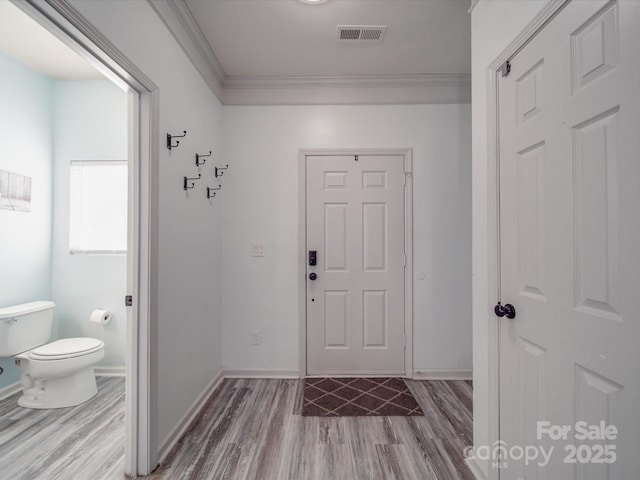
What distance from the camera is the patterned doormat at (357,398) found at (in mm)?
2225

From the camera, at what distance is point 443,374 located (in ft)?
9.16

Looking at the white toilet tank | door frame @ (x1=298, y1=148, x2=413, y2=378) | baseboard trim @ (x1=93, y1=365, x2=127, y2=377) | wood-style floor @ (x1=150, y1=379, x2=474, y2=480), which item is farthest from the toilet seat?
door frame @ (x1=298, y1=148, x2=413, y2=378)

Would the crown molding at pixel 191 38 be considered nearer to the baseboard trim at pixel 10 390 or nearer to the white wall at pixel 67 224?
the white wall at pixel 67 224

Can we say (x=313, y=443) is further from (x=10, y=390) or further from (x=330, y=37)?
(x=330, y=37)

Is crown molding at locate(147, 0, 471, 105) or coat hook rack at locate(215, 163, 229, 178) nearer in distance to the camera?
coat hook rack at locate(215, 163, 229, 178)

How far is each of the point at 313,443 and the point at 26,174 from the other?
2986 millimetres

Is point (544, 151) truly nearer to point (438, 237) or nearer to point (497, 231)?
point (497, 231)

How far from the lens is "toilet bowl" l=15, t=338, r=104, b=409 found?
2.18 metres

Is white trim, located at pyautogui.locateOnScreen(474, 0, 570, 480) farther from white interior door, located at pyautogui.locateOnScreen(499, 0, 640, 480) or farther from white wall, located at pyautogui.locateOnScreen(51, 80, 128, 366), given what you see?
white wall, located at pyautogui.locateOnScreen(51, 80, 128, 366)

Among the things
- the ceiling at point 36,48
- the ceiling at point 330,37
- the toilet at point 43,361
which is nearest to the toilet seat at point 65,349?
the toilet at point 43,361

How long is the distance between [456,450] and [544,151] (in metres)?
1.68

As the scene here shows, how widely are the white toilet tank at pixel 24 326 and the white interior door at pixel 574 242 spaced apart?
3.16 metres

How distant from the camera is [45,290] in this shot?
2.71 metres

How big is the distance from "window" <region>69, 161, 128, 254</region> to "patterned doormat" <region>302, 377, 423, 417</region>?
2108 mm
